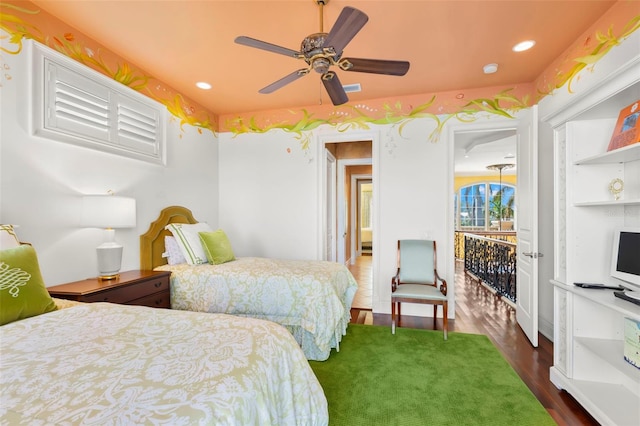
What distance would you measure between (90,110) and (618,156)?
157 inches

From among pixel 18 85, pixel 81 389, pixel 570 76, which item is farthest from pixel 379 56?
pixel 81 389

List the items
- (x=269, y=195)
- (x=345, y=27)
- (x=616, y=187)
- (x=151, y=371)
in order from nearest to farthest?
(x=151, y=371), (x=345, y=27), (x=616, y=187), (x=269, y=195)

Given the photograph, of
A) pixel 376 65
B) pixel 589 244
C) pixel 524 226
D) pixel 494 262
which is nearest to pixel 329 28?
pixel 376 65

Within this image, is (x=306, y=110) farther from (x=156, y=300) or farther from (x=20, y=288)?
(x=20, y=288)

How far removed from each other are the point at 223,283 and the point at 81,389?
1.76m

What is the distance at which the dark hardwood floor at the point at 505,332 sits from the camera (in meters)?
1.93

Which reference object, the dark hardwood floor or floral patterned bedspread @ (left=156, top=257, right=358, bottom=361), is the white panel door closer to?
the dark hardwood floor

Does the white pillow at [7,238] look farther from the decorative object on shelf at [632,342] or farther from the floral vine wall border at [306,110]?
the decorative object on shelf at [632,342]

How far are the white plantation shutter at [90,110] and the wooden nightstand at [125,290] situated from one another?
1.15 meters

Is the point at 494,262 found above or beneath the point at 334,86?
beneath

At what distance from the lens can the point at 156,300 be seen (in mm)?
2512

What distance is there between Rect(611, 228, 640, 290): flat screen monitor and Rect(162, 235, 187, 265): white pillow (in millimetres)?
3593

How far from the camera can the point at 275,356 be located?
1.16 m

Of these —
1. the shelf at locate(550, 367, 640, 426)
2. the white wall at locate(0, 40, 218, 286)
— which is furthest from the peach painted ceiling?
the shelf at locate(550, 367, 640, 426)
